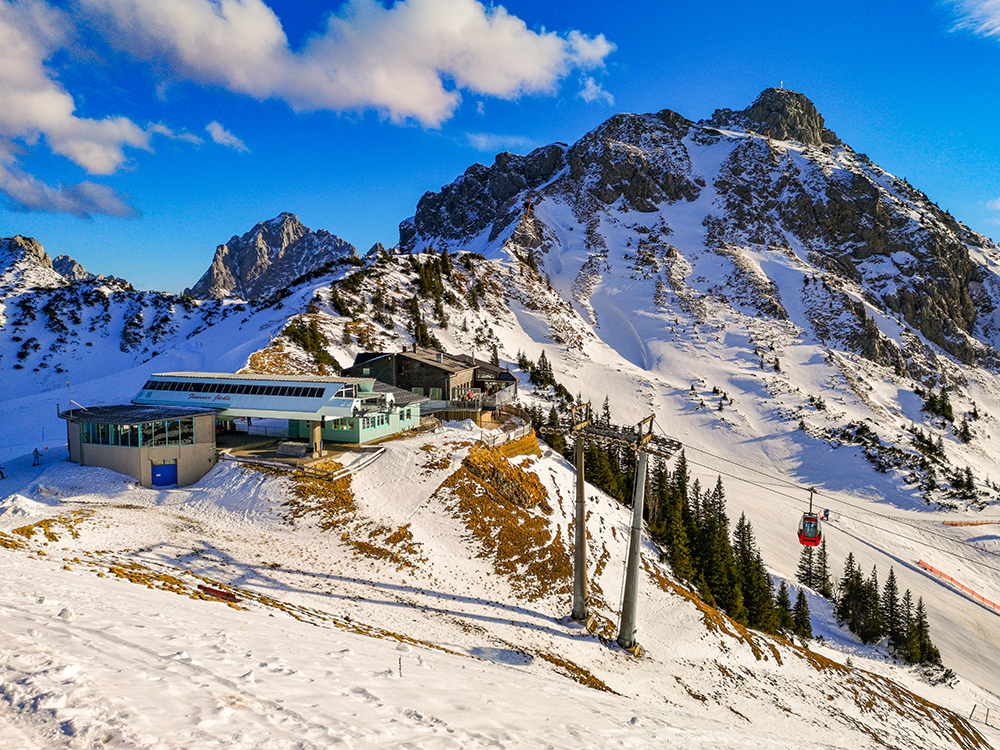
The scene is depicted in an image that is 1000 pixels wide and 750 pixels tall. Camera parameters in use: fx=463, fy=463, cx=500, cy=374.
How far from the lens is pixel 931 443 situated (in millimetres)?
89062

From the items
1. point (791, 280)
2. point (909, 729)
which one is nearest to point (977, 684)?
point (909, 729)

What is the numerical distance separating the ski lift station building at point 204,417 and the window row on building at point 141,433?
52 millimetres

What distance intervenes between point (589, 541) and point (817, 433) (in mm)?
72503

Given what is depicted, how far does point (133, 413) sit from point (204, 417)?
4812mm

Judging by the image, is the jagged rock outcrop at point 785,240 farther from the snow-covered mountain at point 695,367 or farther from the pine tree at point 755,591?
the pine tree at point 755,591

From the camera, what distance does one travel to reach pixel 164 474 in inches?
1164

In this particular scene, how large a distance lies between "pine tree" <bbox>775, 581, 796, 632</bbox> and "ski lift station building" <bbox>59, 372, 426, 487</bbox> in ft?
121

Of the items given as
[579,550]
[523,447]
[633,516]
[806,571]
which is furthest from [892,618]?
[579,550]

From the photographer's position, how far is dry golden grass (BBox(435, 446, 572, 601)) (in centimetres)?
2772

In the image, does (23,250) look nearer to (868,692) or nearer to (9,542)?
(9,542)

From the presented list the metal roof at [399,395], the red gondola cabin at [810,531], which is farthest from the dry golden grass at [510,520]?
the red gondola cabin at [810,531]

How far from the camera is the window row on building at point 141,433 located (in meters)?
29.1

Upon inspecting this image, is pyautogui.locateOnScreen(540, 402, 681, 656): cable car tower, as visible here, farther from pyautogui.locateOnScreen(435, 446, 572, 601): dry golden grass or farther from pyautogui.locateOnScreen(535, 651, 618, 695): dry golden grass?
pyautogui.locateOnScreen(535, 651, 618, 695): dry golden grass

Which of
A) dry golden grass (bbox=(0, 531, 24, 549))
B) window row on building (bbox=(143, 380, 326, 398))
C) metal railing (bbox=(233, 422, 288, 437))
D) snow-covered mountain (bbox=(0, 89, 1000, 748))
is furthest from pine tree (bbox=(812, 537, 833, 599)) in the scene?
dry golden grass (bbox=(0, 531, 24, 549))
